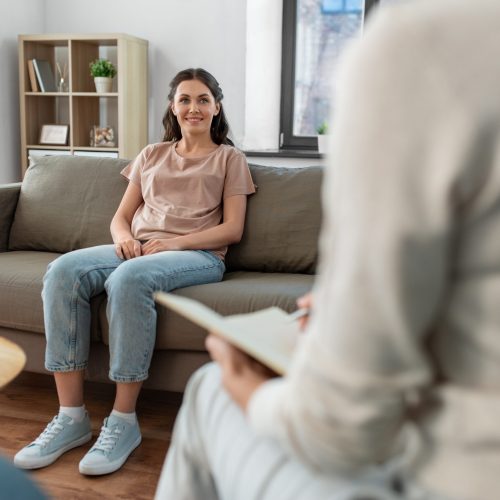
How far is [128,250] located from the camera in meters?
2.19

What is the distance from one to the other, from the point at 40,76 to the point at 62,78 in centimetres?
24

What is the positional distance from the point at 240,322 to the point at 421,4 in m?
0.43

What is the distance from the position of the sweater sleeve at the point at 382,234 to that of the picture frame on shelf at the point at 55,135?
443cm

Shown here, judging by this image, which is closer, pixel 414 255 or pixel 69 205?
pixel 414 255

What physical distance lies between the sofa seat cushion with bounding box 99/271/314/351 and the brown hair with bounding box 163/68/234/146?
66cm

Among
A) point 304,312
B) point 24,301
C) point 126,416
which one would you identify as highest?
point 304,312

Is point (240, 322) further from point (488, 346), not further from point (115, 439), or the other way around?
point (115, 439)

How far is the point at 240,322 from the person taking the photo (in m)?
0.85

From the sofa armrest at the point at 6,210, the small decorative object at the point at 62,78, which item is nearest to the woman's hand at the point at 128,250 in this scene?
the sofa armrest at the point at 6,210

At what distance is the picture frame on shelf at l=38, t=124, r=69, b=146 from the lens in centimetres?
477

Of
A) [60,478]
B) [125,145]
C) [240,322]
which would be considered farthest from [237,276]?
[125,145]

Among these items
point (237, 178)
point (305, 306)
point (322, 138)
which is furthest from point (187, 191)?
point (322, 138)

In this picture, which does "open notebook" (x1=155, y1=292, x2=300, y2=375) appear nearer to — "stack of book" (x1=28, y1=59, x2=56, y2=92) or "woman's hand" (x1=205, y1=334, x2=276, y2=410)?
"woman's hand" (x1=205, y1=334, x2=276, y2=410)

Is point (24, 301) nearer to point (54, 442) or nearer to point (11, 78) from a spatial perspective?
point (54, 442)
